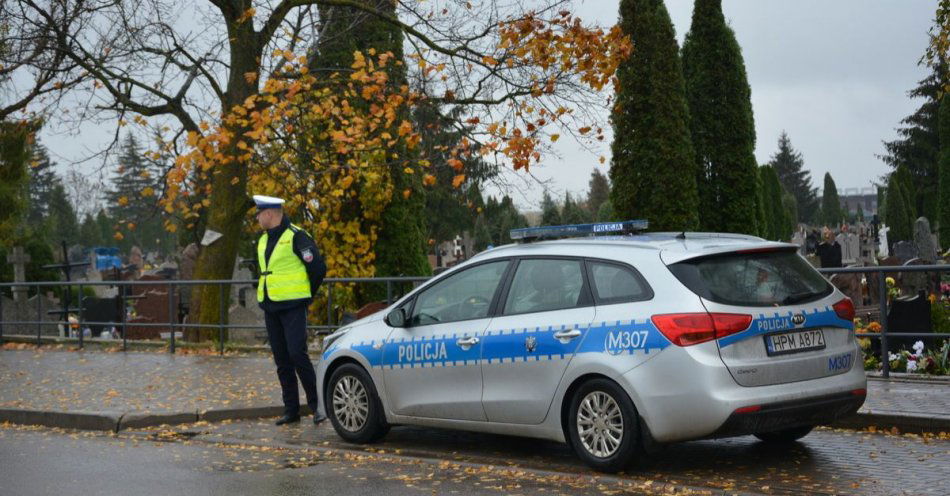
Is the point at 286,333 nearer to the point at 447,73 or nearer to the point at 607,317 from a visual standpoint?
the point at 607,317

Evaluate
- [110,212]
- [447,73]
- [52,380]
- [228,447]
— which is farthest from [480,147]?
[110,212]

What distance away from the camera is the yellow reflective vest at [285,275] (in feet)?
34.1

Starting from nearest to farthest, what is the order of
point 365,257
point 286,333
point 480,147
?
point 286,333, point 480,147, point 365,257

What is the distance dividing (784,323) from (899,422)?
2.10m

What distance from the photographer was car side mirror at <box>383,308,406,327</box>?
30.1ft

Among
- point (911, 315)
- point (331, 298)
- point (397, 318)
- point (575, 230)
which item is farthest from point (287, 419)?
point (911, 315)

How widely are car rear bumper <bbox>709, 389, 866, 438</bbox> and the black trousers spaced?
4.39 meters

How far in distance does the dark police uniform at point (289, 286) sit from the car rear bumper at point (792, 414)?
4.38m

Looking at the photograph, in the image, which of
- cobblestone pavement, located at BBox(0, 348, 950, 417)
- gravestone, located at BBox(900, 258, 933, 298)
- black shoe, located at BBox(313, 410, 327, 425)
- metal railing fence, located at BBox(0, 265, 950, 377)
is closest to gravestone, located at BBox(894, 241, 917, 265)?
gravestone, located at BBox(900, 258, 933, 298)

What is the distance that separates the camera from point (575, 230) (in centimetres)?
890

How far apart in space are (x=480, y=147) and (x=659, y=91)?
6882 millimetres

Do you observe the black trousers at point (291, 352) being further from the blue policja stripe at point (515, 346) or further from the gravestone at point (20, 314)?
the gravestone at point (20, 314)

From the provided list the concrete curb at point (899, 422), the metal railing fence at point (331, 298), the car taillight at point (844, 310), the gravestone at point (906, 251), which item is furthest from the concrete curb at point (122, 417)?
the gravestone at point (906, 251)

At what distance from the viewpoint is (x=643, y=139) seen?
24203 millimetres
